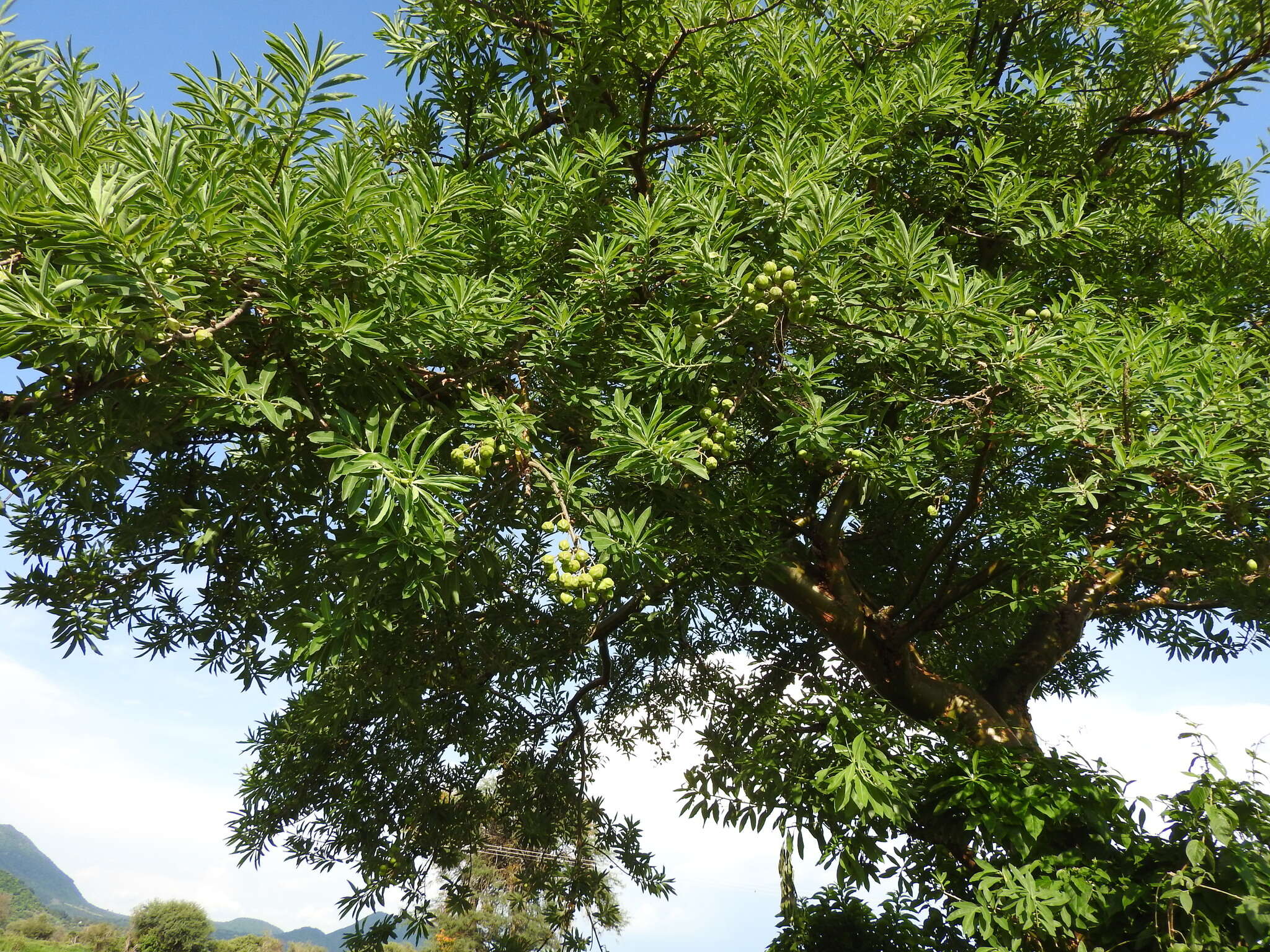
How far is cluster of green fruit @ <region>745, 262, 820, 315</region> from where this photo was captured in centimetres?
284

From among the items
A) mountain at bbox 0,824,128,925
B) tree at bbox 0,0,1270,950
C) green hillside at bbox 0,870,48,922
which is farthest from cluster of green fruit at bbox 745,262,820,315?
mountain at bbox 0,824,128,925

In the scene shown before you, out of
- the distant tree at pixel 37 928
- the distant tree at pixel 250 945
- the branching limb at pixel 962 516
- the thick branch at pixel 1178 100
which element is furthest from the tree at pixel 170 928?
Result: the thick branch at pixel 1178 100

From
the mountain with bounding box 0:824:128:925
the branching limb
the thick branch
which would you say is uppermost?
the thick branch

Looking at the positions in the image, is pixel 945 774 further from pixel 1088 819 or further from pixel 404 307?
pixel 404 307

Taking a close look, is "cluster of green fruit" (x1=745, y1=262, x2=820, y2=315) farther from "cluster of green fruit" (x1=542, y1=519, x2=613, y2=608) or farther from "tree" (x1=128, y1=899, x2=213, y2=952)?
"tree" (x1=128, y1=899, x2=213, y2=952)

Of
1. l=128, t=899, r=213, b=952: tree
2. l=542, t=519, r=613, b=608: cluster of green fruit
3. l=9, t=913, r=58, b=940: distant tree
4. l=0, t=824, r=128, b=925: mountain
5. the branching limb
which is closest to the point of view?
l=542, t=519, r=613, b=608: cluster of green fruit

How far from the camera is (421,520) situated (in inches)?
93.6

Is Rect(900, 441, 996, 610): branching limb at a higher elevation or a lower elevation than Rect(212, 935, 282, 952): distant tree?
higher

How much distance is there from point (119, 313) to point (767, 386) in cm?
244

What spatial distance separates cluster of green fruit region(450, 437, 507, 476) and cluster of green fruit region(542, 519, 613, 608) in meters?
0.33

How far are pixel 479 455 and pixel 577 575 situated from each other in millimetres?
549

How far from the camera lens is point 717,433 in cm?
293

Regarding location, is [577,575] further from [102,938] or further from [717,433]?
[102,938]

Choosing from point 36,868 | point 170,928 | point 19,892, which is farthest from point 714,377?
point 36,868
